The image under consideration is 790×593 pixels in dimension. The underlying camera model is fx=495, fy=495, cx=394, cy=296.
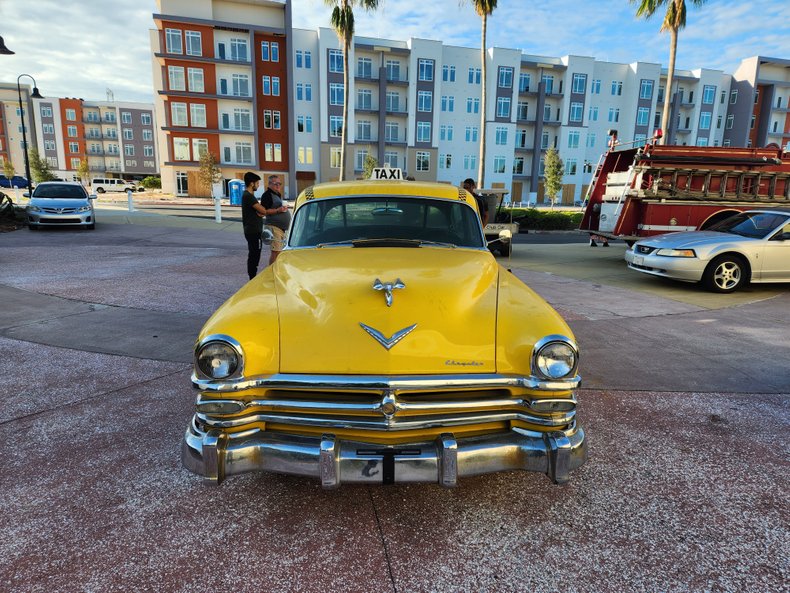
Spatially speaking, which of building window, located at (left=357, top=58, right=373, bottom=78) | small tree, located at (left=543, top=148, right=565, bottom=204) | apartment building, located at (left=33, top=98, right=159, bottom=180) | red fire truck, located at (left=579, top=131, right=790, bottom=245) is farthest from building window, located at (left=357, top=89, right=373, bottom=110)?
apartment building, located at (left=33, top=98, right=159, bottom=180)


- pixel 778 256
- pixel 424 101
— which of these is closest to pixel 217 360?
pixel 778 256

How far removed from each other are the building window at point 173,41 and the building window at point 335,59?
13.0m

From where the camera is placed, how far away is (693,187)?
1168 cm

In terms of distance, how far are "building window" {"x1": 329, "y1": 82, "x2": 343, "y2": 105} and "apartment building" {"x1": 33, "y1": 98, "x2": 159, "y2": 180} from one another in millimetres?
58466

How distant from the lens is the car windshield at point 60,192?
16.6 metres

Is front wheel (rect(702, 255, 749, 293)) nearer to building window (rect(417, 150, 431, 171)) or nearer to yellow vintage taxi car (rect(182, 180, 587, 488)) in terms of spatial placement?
yellow vintage taxi car (rect(182, 180, 587, 488))

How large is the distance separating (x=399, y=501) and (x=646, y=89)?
62.5m

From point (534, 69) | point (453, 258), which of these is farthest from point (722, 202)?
point (534, 69)

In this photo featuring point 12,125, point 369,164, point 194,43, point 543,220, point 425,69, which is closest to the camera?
point 543,220

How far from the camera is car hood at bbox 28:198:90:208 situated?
1593 centimetres

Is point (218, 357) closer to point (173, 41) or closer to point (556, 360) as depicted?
point (556, 360)

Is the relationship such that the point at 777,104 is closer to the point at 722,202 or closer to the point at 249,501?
the point at 722,202

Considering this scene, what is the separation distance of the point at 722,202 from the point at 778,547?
11.3 metres

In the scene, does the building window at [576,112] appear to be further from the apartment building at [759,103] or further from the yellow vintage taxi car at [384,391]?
the yellow vintage taxi car at [384,391]
